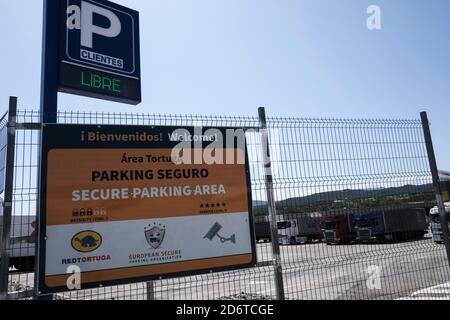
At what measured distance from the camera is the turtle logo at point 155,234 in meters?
4.68

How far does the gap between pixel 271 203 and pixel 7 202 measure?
10.3 feet

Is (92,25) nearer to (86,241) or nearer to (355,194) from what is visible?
(86,241)

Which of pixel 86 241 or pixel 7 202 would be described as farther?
pixel 86 241

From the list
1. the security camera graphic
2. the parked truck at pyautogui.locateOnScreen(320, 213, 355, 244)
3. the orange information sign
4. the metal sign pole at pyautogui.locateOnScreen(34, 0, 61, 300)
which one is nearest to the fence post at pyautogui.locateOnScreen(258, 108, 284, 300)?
the orange information sign

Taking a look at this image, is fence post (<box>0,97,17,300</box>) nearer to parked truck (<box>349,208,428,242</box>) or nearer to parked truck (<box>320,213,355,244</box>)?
parked truck (<box>320,213,355,244</box>)

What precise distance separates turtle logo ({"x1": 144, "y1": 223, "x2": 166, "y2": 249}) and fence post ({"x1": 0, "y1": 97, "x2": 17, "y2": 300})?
4.83ft

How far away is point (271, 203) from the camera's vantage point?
520cm

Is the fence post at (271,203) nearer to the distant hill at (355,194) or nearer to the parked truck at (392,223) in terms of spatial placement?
the distant hill at (355,194)

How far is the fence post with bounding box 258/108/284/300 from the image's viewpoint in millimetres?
5068

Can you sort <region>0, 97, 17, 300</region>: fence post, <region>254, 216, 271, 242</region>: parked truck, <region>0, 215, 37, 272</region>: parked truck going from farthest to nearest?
1. <region>254, 216, 271, 242</region>: parked truck
2. <region>0, 215, 37, 272</region>: parked truck
3. <region>0, 97, 17, 300</region>: fence post

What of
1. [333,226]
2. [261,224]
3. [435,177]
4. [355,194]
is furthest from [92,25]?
[333,226]
